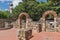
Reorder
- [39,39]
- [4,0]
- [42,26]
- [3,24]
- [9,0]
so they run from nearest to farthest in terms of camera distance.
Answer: [39,39] → [42,26] → [3,24] → [4,0] → [9,0]

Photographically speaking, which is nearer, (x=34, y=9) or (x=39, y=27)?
(x=39, y=27)

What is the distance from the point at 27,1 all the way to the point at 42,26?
22.4 meters

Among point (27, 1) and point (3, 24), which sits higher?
point (27, 1)

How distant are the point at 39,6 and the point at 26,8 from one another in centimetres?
262

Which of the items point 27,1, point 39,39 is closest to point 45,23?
point 39,39

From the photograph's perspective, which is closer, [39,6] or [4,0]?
[39,6]

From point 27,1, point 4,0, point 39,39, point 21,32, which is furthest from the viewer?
point 4,0

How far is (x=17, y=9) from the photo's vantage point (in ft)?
133

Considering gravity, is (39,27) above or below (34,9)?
below

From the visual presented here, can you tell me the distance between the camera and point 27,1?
141ft

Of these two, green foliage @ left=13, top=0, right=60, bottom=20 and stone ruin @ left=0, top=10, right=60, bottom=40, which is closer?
stone ruin @ left=0, top=10, right=60, bottom=40

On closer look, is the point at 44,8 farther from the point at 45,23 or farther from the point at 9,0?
the point at 9,0

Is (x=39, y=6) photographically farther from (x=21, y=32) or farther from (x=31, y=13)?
(x=21, y=32)

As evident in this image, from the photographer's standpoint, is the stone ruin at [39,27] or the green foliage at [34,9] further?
the green foliage at [34,9]
